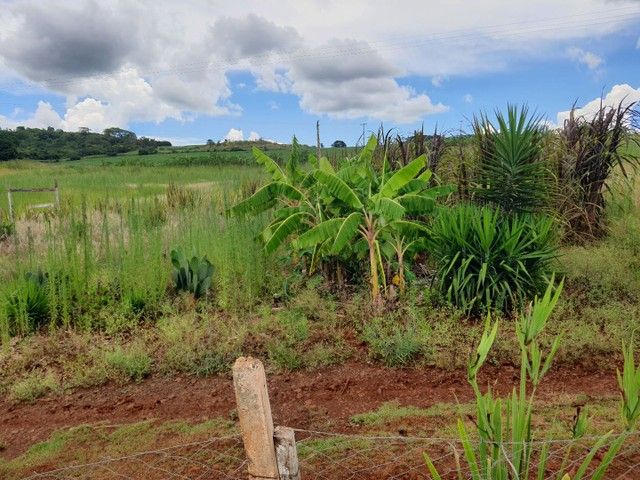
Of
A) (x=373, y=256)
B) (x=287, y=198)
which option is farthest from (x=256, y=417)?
(x=287, y=198)

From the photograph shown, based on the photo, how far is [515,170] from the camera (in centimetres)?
726

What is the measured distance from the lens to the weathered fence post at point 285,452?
7.84 ft

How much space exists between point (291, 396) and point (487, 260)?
8.67 ft

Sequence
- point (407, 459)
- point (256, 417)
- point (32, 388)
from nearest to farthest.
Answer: point (256, 417) < point (407, 459) < point (32, 388)

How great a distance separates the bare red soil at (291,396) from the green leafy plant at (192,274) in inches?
66.1

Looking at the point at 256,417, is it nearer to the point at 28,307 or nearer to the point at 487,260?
the point at 487,260

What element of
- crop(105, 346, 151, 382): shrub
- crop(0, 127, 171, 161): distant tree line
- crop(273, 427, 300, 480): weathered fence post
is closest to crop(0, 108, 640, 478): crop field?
crop(105, 346, 151, 382): shrub

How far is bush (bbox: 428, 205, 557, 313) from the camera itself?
6.17 m

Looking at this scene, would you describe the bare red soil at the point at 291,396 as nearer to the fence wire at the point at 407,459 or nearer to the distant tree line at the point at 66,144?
the fence wire at the point at 407,459

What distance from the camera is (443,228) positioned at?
6.52 metres

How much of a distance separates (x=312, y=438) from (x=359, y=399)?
0.90 metres

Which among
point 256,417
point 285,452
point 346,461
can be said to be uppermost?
point 256,417

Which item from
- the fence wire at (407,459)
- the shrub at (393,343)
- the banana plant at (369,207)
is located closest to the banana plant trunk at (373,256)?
the banana plant at (369,207)

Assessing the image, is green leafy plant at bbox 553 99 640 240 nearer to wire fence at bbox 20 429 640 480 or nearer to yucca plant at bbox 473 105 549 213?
yucca plant at bbox 473 105 549 213
